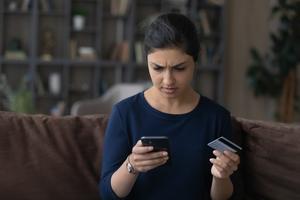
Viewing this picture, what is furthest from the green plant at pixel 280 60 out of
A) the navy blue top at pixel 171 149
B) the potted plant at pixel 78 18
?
the navy blue top at pixel 171 149

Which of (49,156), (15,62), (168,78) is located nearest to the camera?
(168,78)

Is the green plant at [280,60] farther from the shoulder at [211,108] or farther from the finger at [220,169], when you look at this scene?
the finger at [220,169]

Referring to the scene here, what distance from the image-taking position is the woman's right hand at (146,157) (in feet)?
4.46

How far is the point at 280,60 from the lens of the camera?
5.00 m

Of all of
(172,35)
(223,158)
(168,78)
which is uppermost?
(172,35)

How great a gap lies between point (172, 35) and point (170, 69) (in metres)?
0.10

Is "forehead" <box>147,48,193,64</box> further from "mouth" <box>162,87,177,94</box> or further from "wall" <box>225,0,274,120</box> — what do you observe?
"wall" <box>225,0,274,120</box>

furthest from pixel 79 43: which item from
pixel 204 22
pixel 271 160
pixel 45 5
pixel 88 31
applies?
pixel 271 160

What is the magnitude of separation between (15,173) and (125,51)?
3.52m

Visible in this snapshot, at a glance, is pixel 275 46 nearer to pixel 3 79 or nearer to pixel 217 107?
pixel 3 79

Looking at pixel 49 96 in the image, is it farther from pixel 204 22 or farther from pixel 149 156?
pixel 149 156

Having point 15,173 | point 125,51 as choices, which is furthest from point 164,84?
point 125,51

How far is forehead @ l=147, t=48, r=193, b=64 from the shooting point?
4.75 feet

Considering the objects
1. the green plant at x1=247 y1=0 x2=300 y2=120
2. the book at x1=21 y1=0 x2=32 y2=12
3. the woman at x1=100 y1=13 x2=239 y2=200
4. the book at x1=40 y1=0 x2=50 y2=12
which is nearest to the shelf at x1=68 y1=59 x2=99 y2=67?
the book at x1=40 y1=0 x2=50 y2=12
